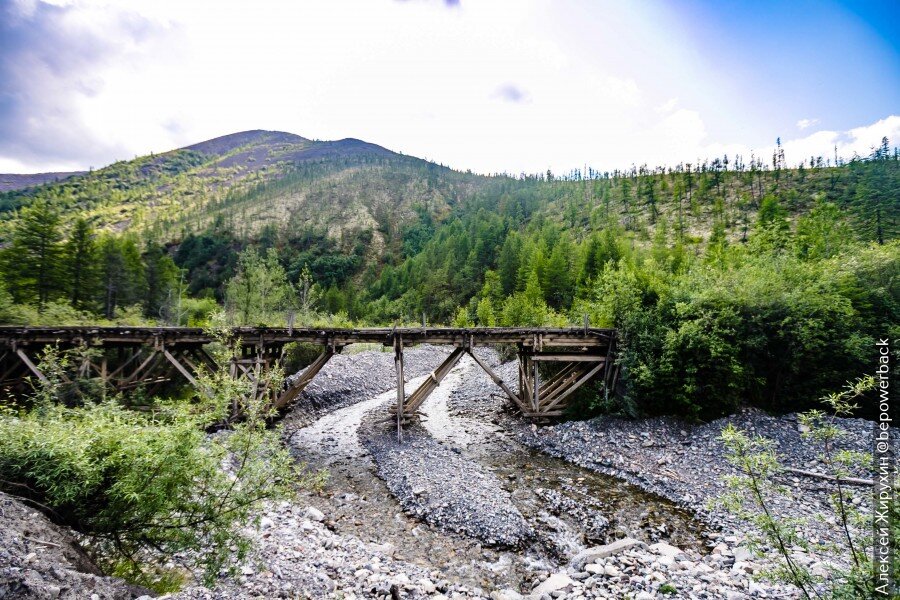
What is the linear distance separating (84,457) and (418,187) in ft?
479

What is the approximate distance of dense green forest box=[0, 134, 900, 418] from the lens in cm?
1694

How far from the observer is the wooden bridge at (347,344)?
17547mm

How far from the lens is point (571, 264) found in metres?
48.2

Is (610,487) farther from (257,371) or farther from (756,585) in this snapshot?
(257,371)

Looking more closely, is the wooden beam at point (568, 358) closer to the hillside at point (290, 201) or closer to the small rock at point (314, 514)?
the small rock at point (314, 514)

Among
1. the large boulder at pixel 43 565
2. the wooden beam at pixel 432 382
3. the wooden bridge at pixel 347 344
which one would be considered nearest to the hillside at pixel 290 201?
the wooden bridge at pixel 347 344

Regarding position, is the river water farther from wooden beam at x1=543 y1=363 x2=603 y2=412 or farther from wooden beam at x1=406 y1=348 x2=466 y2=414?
wooden beam at x1=543 y1=363 x2=603 y2=412

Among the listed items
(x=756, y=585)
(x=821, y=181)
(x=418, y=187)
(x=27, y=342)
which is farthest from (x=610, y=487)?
(x=418, y=187)

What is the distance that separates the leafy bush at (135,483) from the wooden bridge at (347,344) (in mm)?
10538

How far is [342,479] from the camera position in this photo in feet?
46.8

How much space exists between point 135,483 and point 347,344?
12.2 meters

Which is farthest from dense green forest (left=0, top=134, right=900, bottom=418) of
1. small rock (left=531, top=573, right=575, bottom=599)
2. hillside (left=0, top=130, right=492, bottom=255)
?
small rock (left=531, top=573, right=575, bottom=599)

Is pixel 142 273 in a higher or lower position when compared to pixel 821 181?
lower

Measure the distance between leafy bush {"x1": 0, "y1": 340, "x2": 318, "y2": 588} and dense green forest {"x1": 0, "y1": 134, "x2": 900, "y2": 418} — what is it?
16.4m
